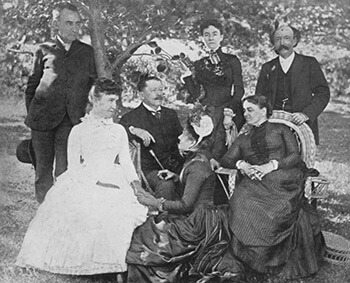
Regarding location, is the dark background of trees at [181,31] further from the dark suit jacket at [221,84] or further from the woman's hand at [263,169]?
the woman's hand at [263,169]

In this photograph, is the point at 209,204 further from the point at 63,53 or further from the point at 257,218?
the point at 63,53

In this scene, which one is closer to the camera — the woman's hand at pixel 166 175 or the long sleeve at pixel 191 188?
the long sleeve at pixel 191 188

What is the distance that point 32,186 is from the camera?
5148 millimetres

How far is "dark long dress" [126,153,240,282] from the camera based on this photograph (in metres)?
4.84

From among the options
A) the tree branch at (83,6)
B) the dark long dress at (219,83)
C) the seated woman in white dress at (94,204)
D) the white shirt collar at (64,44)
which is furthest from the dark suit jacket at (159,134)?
the tree branch at (83,6)

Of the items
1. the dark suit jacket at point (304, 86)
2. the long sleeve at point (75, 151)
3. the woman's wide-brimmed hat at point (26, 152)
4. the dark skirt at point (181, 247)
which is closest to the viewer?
the dark skirt at point (181, 247)

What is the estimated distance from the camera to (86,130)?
494cm

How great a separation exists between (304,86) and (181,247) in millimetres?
1358

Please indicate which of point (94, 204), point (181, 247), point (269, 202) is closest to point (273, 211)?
point (269, 202)

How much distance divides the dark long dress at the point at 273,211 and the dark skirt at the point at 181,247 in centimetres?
10

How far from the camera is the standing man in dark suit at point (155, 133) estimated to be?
497cm

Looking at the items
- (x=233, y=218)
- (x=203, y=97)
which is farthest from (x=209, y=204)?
(x=203, y=97)

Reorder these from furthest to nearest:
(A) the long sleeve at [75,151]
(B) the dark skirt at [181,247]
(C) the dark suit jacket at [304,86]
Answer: (C) the dark suit jacket at [304,86]
(A) the long sleeve at [75,151]
(B) the dark skirt at [181,247]

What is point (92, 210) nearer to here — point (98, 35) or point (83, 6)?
point (98, 35)
